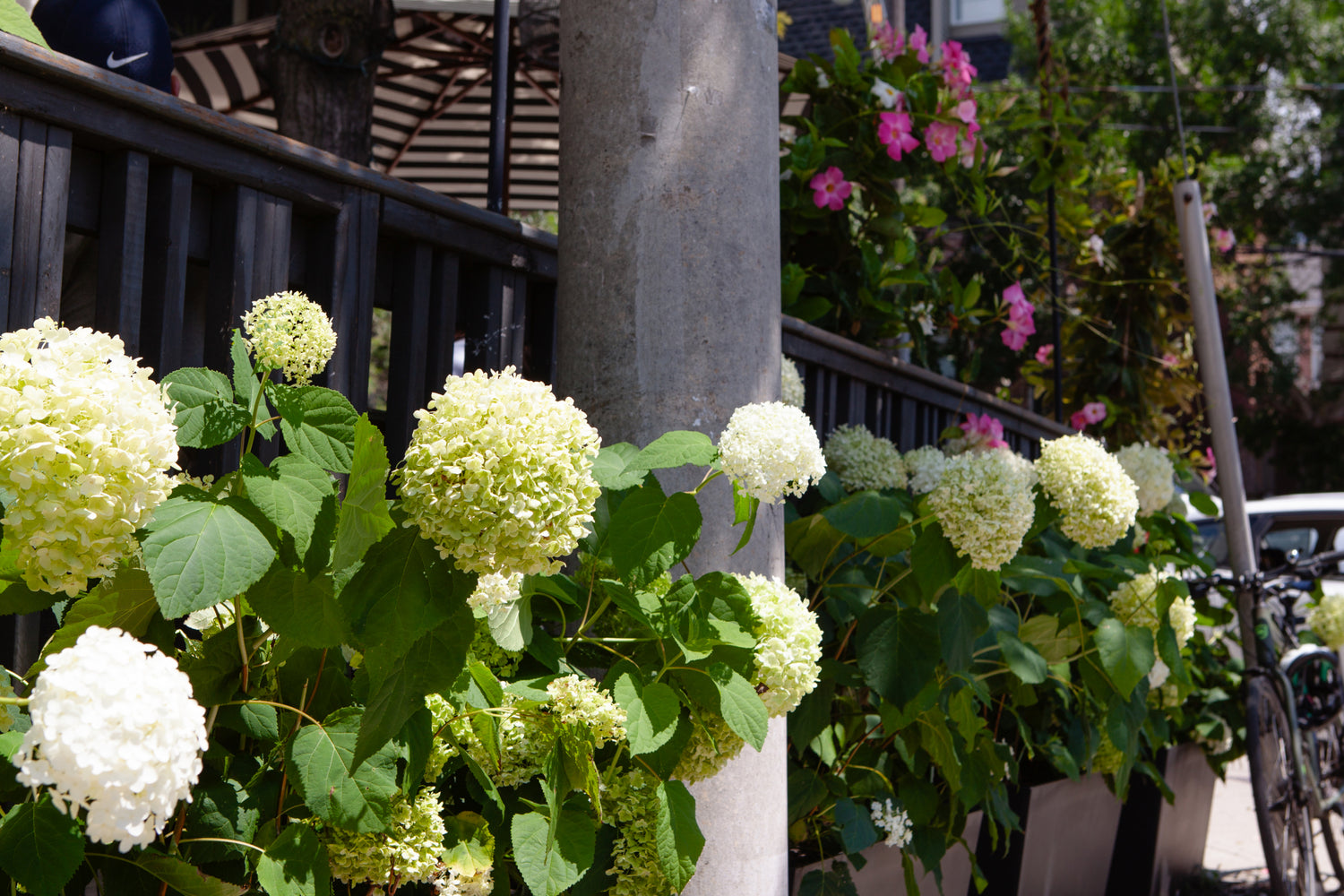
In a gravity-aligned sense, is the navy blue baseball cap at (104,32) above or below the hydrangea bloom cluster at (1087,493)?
above

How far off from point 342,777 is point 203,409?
43 cm

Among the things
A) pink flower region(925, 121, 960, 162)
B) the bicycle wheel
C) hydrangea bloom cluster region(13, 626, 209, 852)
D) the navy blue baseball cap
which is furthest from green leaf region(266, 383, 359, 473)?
the bicycle wheel

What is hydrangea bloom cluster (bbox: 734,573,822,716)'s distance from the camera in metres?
1.57

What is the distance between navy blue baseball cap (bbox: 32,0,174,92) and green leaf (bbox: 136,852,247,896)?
1383 mm

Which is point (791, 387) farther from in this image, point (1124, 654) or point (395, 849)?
point (395, 849)

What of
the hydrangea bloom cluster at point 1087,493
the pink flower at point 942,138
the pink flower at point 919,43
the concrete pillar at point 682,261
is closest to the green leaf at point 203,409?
the concrete pillar at point 682,261

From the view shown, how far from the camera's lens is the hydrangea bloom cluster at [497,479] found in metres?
1.09

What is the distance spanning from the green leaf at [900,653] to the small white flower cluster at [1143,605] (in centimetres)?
88

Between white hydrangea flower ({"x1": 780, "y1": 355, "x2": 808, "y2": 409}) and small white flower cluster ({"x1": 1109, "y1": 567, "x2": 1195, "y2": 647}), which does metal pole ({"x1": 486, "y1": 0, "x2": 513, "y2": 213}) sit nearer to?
white hydrangea flower ({"x1": 780, "y1": 355, "x2": 808, "y2": 409})

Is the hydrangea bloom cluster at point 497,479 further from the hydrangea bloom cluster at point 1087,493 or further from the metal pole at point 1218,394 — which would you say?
the metal pole at point 1218,394

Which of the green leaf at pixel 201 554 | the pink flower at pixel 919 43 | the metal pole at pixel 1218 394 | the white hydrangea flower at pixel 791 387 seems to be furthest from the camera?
the metal pole at pixel 1218 394

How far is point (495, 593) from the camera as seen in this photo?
1421mm

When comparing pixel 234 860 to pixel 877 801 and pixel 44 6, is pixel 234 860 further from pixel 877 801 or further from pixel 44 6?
pixel 44 6

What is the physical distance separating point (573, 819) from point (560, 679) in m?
0.17
